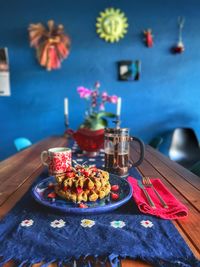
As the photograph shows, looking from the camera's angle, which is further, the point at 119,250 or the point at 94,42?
the point at 94,42

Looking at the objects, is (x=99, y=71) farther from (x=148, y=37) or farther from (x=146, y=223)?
(x=146, y=223)

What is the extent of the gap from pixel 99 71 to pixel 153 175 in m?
1.91

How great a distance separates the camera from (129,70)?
2.61 m

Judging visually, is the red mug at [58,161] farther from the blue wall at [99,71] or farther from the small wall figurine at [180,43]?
the small wall figurine at [180,43]

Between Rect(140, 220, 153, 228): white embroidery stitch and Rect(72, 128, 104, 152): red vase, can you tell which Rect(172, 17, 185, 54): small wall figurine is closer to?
Rect(72, 128, 104, 152): red vase

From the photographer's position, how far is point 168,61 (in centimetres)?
262

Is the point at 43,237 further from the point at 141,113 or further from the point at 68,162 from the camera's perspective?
the point at 141,113

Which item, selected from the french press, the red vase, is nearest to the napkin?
the french press

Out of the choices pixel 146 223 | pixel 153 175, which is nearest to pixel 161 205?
pixel 146 223

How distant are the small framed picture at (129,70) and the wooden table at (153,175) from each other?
1479 mm

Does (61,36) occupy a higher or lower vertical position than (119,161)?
higher

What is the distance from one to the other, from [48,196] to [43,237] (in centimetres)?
17

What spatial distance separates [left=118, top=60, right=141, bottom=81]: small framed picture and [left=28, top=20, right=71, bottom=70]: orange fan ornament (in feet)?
2.00

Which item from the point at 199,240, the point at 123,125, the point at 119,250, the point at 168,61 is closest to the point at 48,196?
the point at 119,250
